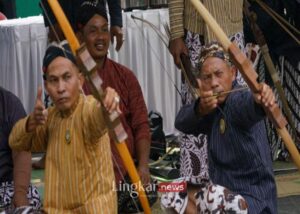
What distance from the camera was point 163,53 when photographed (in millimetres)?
7637

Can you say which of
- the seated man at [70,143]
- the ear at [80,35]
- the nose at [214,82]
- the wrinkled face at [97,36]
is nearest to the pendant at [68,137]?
the seated man at [70,143]

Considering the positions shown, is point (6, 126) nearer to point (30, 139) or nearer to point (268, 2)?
point (30, 139)

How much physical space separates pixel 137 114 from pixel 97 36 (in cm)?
50

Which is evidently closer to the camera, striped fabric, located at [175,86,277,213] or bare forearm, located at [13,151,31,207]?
striped fabric, located at [175,86,277,213]

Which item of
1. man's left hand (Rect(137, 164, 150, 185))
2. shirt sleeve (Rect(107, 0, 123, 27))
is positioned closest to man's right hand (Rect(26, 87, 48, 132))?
man's left hand (Rect(137, 164, 150, 185))

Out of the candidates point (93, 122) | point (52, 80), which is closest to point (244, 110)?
point (93, 122)

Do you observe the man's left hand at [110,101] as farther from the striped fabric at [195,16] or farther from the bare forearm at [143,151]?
the striped fabric at [195,16]

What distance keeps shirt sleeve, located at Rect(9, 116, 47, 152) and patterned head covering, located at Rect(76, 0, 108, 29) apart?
3.51 ft

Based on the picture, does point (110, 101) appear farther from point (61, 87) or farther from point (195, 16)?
point (195, 16)

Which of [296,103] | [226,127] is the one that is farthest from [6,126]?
[296,103]

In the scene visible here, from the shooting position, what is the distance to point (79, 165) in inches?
147

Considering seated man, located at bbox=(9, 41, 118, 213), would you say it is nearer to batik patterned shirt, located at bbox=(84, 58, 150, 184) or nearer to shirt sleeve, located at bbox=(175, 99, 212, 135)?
shirt sleeve, located at bbox=(175, 99, 212, 135)

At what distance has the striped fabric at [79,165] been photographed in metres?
3.72

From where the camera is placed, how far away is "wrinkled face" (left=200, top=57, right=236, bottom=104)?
381cm
